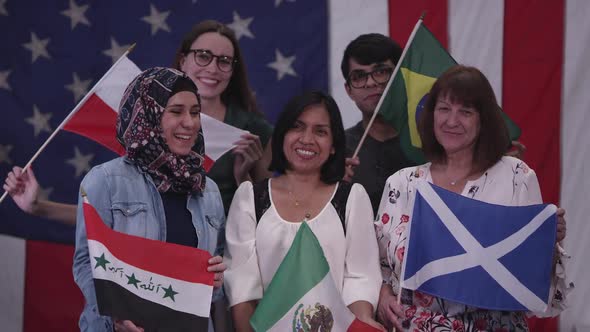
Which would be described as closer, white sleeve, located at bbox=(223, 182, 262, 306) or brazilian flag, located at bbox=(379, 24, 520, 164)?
white sleeve, located at bbox=(223, 182, 262, 306)

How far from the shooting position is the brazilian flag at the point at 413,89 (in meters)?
3.53

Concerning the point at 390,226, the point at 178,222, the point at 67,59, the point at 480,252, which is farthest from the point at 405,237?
the point at 67,59

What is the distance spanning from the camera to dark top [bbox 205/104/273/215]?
12.0 ft

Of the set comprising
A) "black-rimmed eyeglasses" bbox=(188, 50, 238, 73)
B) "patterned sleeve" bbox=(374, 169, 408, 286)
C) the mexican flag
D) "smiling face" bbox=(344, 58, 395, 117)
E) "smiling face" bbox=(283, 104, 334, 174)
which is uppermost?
"black-rimmed eyeglasses" bbox=(188, 50, 238, 73)

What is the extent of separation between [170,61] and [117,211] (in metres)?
2.22

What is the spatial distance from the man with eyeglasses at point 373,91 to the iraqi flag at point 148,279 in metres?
1.17

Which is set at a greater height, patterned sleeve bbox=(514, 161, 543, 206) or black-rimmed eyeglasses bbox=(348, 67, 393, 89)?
black-rimmed eyeglasses bbox=(348, 67, 393, 89)

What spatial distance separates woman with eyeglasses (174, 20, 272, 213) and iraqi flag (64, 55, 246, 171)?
0.30 feet

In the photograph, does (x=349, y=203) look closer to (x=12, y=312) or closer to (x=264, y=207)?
(x=264, y=207)

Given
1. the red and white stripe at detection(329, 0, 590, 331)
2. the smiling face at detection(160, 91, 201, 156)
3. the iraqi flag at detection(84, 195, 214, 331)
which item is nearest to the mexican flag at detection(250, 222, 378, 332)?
the iraqi flag at detection(84, 195, 214, 331)

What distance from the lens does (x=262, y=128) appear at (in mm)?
3770

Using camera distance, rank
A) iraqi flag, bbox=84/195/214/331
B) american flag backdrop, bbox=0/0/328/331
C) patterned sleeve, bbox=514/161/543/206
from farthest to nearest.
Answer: american flag backdrop, bbox=0/0/328/331, patterned sleeve, bbox=514/161/543/206, iraqi flag, bbox=84/195/214/331

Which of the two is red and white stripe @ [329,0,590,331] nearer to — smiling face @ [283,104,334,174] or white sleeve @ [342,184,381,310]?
smiling face @ [283,104,334,174]

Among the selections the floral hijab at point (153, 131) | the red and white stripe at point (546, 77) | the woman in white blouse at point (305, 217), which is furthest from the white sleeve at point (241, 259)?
the red and white stripe at point (546, 77)
